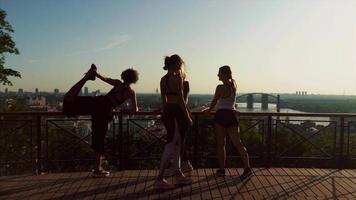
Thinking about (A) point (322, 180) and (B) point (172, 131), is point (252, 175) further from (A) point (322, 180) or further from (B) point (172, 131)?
(B) point (172, 131)

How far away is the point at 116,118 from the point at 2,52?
16.1 meters

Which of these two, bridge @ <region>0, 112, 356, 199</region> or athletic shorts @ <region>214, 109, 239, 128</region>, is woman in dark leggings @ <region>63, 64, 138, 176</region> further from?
athletic shorts @ <region>214, 109, 239, 128</region>

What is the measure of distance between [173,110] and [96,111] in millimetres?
1258

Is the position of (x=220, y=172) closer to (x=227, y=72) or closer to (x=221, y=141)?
(x=221, y=141)

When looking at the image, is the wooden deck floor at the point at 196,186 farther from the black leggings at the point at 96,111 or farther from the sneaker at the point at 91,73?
the sneaker at the point at 91,73

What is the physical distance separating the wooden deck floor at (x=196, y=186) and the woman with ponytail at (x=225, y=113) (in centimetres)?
31

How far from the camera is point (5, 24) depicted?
21.0 meters

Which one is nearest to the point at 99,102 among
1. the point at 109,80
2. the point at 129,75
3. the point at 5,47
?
the point at 109,80

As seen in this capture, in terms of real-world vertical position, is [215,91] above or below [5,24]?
below

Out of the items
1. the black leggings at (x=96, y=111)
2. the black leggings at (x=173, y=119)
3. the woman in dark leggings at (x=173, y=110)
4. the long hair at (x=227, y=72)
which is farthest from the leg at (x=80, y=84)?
the long hair at (x=227, y=72)

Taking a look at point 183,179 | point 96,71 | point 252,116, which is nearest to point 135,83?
point 96,71

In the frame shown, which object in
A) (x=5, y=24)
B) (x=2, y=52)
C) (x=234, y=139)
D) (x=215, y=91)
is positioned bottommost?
(x=234, y=139)

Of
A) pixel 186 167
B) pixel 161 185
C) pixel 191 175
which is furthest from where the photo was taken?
pixel 186 167

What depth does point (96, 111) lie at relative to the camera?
623 cm
